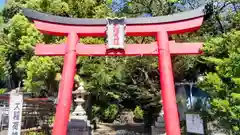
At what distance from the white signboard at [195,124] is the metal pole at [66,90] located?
3.74 m

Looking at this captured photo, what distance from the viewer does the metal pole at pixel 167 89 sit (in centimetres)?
775

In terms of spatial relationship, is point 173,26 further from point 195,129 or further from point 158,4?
point 158,4

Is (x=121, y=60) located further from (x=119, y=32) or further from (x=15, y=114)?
(x=15, y=114)

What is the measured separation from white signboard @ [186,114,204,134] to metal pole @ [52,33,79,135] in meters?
3.74

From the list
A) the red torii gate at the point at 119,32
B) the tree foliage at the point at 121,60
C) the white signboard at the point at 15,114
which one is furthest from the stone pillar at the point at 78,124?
the white signboard at the point at 15,114

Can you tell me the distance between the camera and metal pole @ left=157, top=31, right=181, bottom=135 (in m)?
7.75

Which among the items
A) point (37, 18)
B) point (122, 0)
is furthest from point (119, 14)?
point (37, 18)

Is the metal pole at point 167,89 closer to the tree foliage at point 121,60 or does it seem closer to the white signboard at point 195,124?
the white signboard at point 195,124

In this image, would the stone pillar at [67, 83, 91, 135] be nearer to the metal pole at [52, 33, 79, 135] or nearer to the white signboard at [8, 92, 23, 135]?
the metal pole at [52, 33, 79, 135]

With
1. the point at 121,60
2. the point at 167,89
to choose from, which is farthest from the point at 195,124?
the point at 121,60

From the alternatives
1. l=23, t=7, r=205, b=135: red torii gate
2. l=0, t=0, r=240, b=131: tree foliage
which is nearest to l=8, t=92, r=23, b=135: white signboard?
l=23, t=7, r=205, b=135: red torii gate

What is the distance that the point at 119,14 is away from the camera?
49.8ft

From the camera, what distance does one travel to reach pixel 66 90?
325 inches

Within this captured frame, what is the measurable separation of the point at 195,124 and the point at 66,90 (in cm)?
404
